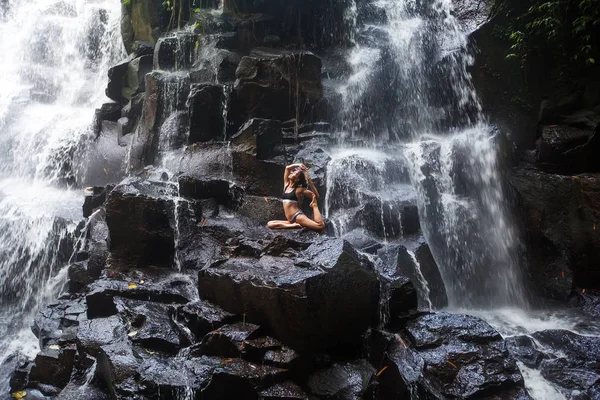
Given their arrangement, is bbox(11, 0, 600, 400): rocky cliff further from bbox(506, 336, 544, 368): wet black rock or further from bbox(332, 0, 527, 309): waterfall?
bbox(332, 0, 527, 309): waterfall

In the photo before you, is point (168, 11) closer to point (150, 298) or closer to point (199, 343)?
point (150, 298)

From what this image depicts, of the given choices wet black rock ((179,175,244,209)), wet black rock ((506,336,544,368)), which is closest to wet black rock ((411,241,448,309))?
wet black rock ((506,336,544,368))

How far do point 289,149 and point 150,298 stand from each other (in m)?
4.82

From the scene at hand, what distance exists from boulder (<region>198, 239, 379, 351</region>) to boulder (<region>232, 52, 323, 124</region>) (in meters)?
5.62

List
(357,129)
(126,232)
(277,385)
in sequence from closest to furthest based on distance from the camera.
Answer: (277,385) < (126,232) < (357,129)

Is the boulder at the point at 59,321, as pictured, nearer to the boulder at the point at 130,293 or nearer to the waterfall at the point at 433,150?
the boulder at the point at 130,293

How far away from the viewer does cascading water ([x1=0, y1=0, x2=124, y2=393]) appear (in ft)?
31.6

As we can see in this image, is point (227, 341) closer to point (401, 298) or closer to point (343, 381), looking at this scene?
point (343, 381)

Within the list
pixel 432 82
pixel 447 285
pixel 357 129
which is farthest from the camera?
pixel 432 82

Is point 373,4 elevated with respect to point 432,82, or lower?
elevated

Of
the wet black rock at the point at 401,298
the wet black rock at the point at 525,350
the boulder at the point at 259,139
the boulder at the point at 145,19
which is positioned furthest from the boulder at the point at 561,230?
the boulder at the point at 145,19

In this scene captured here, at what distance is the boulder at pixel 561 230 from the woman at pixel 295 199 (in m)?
4.77

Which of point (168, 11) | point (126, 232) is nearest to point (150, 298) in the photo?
point (126, 232)

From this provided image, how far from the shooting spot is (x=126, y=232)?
7.44m
